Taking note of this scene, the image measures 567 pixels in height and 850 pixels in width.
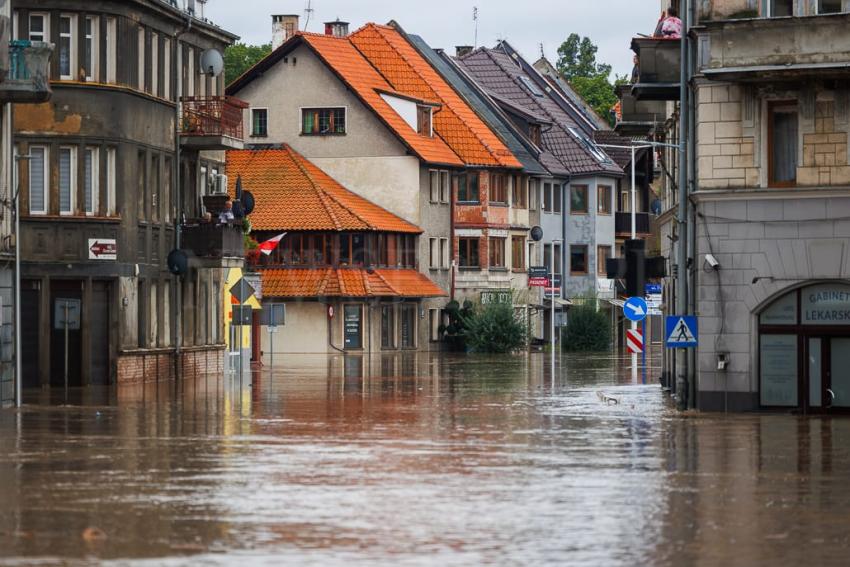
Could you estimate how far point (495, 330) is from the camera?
293 ft

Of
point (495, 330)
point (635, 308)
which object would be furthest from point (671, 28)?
point (495, 330)

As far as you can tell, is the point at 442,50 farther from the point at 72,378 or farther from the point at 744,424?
the point at 744,424

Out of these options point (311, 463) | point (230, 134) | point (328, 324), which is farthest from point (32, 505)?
point (328, 324)

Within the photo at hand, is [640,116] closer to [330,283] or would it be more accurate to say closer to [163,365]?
[163,365]

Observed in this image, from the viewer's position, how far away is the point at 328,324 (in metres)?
85.9

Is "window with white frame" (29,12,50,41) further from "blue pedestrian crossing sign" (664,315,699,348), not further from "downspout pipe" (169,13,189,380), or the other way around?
"blue pedestrian crossing sign" (664,315,699,348)

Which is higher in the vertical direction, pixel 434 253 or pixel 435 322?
pixel 434 253

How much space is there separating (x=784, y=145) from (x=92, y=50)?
20.4 meters

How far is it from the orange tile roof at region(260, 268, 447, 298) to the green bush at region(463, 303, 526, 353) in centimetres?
302

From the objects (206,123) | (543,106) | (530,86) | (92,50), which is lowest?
(206,123)

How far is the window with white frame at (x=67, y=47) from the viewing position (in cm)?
5141

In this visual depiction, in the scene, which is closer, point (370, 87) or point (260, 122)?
point (260, 122)

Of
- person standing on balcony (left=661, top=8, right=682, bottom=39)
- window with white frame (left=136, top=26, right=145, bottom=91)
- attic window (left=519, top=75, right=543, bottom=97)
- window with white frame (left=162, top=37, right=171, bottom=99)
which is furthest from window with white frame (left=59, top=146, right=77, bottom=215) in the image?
attic window (left=519, top=75, right=543, bottom=97)

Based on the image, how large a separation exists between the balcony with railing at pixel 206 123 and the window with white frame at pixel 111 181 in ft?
20.5
